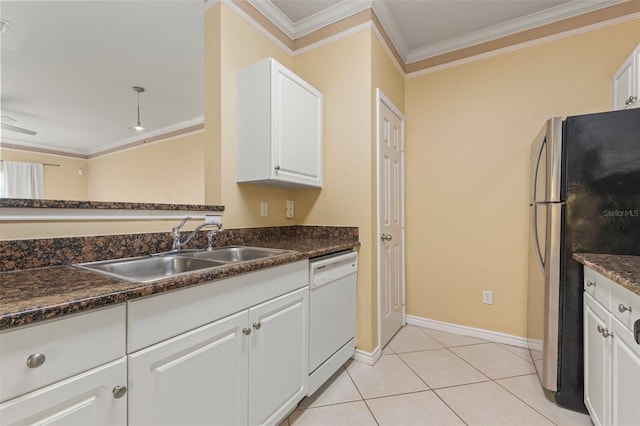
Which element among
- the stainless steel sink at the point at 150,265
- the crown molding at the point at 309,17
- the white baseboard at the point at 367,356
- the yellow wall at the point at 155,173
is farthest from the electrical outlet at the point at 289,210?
the yellow wall at the point at 155,173

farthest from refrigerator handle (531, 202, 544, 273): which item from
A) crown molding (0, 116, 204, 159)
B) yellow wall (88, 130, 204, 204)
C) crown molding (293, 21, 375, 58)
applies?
crown molding (0, 116, 204, 159)

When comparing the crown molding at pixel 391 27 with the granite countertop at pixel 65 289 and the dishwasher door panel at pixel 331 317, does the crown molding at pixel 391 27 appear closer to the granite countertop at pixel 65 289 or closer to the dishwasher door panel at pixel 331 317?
the dishwasher door panel at pixel 331 317

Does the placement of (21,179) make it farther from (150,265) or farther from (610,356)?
(610,356)

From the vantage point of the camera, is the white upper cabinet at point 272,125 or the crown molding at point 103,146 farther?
the crown molding at point 103,146

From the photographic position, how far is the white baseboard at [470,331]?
2313 mm

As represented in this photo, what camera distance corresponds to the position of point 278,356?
1341 mm

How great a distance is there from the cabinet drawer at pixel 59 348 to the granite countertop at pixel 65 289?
1.2 inches

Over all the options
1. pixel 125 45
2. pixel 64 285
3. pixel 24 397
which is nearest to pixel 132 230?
pixel 64 285

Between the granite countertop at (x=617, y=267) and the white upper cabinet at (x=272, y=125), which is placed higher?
the white upper cabinet at (x=272, y=125)

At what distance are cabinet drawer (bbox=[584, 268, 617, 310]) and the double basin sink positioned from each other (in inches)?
56.5

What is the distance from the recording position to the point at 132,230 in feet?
4.58

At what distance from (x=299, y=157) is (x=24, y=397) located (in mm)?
1630

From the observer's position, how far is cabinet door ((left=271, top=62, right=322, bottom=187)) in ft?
5.80

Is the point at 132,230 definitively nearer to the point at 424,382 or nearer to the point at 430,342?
the point at 424,382
